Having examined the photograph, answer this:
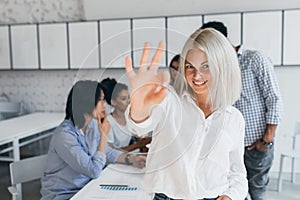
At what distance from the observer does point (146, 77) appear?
34.6 inches

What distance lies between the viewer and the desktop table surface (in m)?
3.04

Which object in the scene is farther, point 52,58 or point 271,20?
point 52,58

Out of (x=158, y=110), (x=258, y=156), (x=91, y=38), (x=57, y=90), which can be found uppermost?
(x=91, y=38)

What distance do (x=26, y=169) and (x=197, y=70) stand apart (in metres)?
1.44

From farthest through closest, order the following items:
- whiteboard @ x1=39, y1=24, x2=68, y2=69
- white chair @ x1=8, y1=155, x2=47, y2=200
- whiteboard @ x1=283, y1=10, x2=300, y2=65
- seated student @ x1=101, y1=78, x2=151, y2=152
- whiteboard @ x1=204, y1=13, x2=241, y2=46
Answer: whiteboard @ x1=39, y1=24, x2=68, y2=69
whiteboard @ x1=204, y1=13, x2=241, y2=46
whiteboard @ x1=283, y1=10, x2=300, y2=65
white chair @ x1=8, y1=155, x2=47, y2=200
seated student @ x1=101, y1=78, x2=151, y2=152

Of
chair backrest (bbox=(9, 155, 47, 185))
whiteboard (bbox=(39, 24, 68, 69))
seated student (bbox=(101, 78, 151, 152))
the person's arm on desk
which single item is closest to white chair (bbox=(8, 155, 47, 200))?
chair backrest (bbox=(9, 155, 47, 185))

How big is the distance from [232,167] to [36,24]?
3.46 meters

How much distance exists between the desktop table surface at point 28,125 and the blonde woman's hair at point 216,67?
2.36 metres

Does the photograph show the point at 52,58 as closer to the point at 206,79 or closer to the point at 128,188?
the point at 128,188

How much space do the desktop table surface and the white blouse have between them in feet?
7.48

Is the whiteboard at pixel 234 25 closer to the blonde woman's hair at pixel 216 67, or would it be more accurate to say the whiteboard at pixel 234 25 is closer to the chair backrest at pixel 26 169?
the chair backrest at pixel 26 169

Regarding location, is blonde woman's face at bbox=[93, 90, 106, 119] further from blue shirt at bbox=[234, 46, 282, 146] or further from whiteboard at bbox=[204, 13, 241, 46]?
whiteboard at bbox=[204, 13, 241, 46]

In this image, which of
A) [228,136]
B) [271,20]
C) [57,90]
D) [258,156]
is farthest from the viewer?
[57,90]

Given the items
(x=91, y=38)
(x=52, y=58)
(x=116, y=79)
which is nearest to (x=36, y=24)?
(x=52, y=58)
